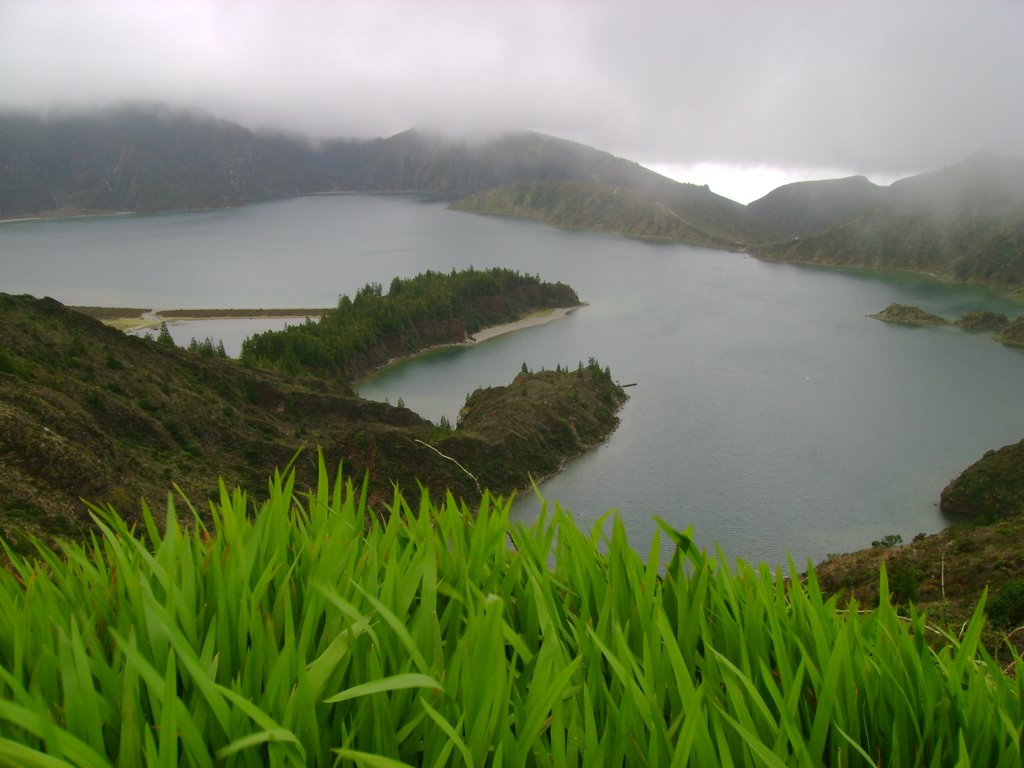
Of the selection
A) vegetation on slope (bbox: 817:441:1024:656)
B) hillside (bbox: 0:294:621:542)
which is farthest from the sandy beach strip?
vegetation on slope (bbox: 817:441:1024:656)

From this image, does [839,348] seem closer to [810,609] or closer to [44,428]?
[44,428]

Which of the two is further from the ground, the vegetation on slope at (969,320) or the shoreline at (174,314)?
the vegetation on slope at (969,320)

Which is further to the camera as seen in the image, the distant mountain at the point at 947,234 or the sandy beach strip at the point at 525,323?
the distant mountain at the point at 947,234

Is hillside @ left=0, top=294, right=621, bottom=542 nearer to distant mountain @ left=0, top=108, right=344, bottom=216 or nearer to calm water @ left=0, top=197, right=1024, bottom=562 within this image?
calm water @ left=0, top=197, right=1024, bottom=562

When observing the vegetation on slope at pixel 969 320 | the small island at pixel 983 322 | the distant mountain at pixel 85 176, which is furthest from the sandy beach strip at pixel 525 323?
the distant mountain at pixel 85 176

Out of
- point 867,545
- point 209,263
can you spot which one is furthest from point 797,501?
point 209,263

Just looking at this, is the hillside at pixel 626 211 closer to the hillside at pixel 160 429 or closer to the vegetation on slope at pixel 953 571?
the hillside at pixel 160 429
